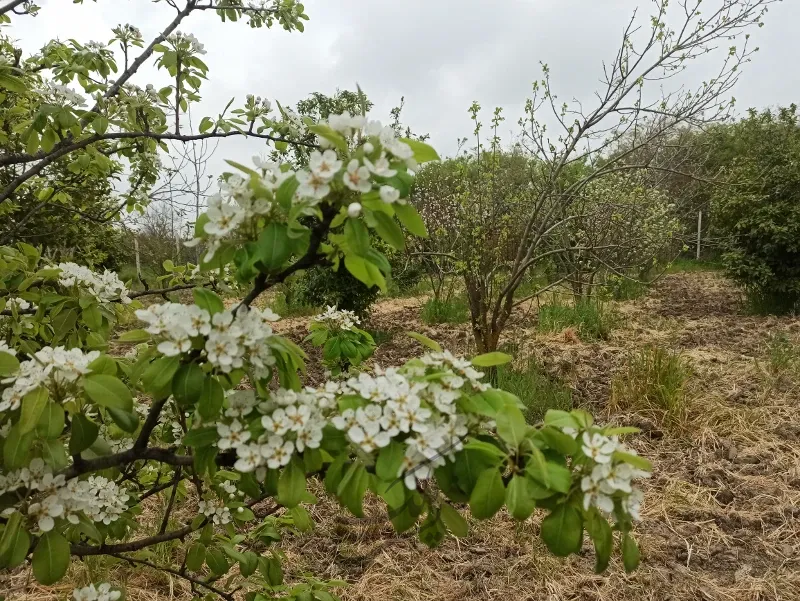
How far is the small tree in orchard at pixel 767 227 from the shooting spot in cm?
717

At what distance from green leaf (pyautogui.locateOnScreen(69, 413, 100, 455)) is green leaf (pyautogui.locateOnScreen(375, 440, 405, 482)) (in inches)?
19.5

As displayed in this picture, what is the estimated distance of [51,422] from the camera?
0.81 meters

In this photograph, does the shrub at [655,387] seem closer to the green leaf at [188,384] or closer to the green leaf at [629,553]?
the green leaf at [629,553]

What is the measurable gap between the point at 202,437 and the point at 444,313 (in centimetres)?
660

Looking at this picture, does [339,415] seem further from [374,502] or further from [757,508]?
[757,508]

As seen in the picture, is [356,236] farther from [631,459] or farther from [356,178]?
[631,459]

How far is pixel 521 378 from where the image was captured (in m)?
4.33

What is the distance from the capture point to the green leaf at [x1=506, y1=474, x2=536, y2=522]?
70 centimetres

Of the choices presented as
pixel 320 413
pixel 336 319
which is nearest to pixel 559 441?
pixel 320 413

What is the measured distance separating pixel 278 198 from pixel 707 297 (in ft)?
32.6

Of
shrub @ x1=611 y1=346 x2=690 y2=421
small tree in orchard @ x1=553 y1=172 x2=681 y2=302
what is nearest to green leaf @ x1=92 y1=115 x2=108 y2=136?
shrub @ x1=611 y1=346 x2=690 y2=421

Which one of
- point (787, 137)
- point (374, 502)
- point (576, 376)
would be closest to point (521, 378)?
point (576, 376)

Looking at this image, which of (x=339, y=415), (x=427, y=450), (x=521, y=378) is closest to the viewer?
(x=427, y=450)

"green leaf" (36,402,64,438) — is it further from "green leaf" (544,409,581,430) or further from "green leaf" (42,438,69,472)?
"green leaf" (544,409,581,430)
